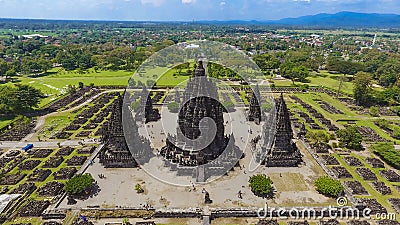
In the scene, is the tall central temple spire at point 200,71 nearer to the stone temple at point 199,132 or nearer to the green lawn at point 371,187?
the stone temple at point 199,132

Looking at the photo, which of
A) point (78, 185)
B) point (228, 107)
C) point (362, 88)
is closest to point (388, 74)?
point (362, 88)

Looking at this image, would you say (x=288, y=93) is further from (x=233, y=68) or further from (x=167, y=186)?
(x=167, y=186)

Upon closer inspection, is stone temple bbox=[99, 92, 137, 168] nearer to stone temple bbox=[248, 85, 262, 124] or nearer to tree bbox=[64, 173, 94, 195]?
tree bbox=[64, 173, 94, 195]

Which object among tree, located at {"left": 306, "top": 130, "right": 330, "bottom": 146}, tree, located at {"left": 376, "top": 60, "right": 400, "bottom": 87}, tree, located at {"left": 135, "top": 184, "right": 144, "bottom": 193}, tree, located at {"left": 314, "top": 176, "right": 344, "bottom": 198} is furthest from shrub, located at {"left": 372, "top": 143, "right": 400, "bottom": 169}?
tree, located at {"left": 376, "top": 60, "right": 400, "bottom": 87}

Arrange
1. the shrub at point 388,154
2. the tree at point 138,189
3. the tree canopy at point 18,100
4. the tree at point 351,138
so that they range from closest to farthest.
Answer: the tree at point 138,189
the shrub at point 388,154
the tree at point 351,138
the tree canopy at point 18,100

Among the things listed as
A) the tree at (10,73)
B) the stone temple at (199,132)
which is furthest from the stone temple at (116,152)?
the tree at (10,73)

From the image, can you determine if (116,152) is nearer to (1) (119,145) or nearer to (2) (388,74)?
(1) (119,145)

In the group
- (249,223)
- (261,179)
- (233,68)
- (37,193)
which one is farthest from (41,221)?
(233,68)
